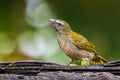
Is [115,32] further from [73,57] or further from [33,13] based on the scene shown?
[33,13]

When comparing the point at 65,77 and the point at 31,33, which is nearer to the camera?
the point at 65,77

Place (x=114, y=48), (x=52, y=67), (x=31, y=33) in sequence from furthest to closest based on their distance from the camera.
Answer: (x=31, y=33) → (x=114, y=48) → (x=52, y=67)

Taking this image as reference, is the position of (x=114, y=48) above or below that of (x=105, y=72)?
above

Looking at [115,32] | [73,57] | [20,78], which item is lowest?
[20,78]

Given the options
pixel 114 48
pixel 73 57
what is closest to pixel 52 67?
pixel 73 57

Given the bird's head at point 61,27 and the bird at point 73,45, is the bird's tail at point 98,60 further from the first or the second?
the bird's head at point 61,27

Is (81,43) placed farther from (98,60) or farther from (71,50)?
(98,60)
